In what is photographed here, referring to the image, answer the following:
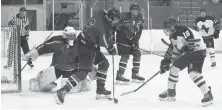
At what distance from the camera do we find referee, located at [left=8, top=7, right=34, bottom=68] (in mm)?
4199

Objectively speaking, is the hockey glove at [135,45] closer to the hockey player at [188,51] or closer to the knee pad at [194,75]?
the hockey player at [188,51]

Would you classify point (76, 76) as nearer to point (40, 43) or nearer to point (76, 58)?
point (76, 58)

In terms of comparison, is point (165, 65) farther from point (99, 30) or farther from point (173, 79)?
point (99, 30)

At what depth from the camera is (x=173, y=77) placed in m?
4.02

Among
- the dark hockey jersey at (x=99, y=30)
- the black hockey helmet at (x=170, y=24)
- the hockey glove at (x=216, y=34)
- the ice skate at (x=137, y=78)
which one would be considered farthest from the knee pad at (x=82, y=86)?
the hockey glove at (x=216, y=34)

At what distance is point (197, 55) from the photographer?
3.87 meters

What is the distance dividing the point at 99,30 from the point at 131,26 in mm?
984

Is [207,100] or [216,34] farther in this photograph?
[216,34]

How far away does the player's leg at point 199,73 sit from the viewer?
3.86m

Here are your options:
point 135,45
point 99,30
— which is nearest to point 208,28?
point 135,45

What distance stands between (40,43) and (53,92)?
41 centimetres

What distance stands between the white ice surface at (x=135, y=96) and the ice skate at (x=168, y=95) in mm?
38

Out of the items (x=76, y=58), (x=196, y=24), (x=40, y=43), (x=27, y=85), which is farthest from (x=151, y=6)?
(x=27, y=85)

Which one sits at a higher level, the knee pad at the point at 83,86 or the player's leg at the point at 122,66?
the player's leg at the point at 122,66
